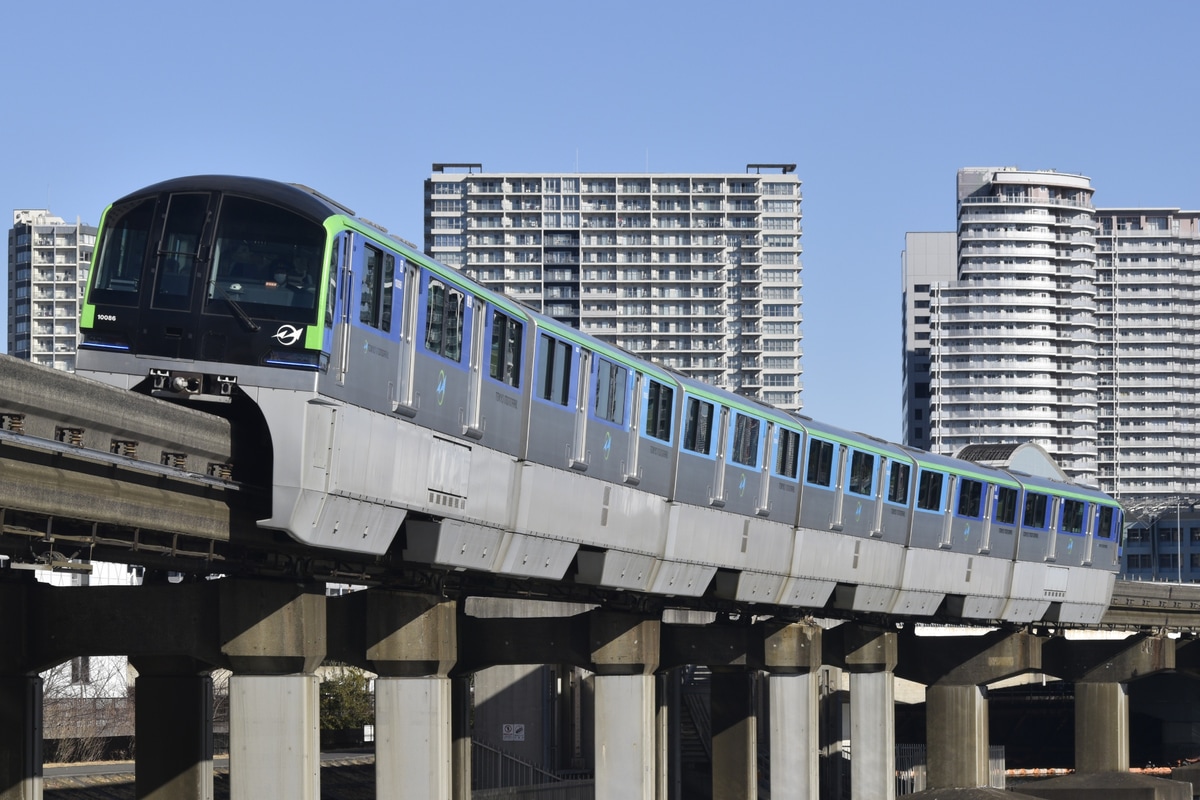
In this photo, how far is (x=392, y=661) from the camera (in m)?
31.4

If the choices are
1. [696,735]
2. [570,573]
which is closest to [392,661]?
[570,573]

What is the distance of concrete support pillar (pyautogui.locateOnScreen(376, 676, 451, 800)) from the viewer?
30.5m

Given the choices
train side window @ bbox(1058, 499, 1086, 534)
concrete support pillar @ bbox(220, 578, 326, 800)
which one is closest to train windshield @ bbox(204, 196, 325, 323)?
concrete support pillar @ bbox(220, 578, 326, 800)

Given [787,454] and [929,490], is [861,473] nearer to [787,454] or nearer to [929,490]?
[929,490]

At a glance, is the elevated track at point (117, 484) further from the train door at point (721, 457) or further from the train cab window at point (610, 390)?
the train door at point (721, 457)

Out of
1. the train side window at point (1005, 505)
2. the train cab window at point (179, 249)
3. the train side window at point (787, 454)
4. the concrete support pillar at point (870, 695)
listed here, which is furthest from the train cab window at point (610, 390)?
the train side window at point (1005, 505)

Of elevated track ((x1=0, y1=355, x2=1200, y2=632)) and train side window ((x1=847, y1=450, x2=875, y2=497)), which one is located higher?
train side window ((x1=847, y1=450, x2=875, y2=497))

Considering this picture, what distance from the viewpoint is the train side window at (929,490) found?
4966 centimetres

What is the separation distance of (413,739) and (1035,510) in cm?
2967

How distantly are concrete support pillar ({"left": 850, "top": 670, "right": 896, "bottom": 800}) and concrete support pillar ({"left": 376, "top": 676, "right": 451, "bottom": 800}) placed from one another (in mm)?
21948

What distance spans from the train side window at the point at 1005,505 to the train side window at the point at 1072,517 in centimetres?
395

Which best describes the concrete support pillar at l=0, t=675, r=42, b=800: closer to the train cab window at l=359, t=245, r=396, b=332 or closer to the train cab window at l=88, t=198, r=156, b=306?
the train cab window at l=88, t=198, r=156, b=306

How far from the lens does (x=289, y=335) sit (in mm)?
21328

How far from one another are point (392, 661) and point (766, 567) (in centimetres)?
1213
